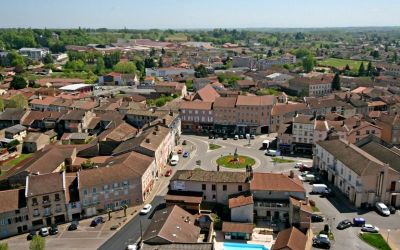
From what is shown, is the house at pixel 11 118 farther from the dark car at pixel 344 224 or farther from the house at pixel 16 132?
the dark car at pixel 344 224

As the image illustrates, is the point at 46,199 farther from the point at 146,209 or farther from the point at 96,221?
the point at 146,209

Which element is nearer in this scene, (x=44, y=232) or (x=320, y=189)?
(x=44, y=232)

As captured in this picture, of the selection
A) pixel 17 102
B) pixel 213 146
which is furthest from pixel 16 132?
pixel 213 146

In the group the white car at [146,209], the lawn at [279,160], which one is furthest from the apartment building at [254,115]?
the white car at [146,209]

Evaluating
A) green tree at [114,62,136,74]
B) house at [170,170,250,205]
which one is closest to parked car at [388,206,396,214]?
house at [170,170,250,205]

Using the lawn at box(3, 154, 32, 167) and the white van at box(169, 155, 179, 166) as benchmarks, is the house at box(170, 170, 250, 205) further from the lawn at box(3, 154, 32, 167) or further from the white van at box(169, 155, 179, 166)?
the lawn at box(3, 154, 32, 167)

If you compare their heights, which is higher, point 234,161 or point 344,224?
point 234,161
